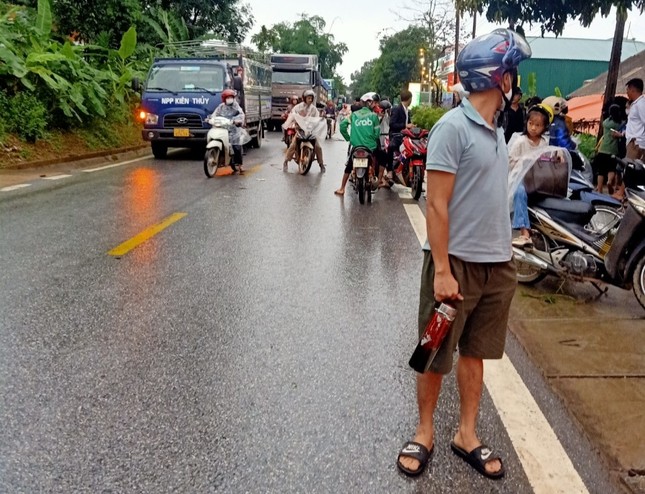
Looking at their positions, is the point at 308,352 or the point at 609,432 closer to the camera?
the point at 609,432

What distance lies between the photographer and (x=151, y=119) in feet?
53.4

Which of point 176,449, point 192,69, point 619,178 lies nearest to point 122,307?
point 176,449

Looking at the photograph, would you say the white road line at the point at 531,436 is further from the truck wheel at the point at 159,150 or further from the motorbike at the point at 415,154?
the truck wheel at the point at 159,150

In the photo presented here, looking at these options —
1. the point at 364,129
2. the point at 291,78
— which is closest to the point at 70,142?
the point at 364,129

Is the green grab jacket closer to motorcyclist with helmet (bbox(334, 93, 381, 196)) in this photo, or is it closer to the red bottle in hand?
motorcyclist with helmet (bbox(334, 93, 381, 196))

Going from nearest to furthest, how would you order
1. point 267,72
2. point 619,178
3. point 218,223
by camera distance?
point 218,223, point 619,178, point 267,72

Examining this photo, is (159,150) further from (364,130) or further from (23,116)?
(364,130)

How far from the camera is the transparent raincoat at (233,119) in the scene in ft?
44.0

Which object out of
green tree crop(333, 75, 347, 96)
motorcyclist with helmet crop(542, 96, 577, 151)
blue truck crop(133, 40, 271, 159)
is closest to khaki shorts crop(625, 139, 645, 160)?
motorcyclist with helmet crop(542, 96, 577, 151)

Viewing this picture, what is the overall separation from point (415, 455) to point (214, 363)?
4.97 feet

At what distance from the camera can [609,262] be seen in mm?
5113

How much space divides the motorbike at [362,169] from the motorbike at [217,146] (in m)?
3.44

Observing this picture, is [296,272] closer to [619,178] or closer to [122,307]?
[122,307]

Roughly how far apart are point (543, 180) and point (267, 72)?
2008 centimetres
